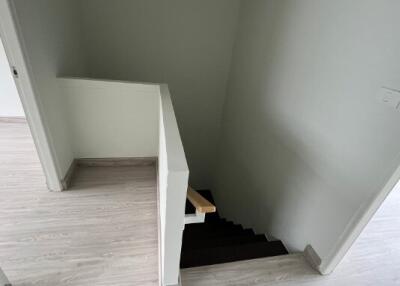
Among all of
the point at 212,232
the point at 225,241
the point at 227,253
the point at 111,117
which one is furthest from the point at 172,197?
the point at 212,232

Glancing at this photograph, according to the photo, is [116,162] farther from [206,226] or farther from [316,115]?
[316,115]

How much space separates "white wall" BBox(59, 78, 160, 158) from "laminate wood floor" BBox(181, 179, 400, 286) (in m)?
1.21

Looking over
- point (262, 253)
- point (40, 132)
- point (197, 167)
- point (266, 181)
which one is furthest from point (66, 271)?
point (197, 167)

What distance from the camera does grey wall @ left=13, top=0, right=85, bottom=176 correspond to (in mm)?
1402

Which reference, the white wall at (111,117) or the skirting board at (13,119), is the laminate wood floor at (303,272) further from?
the skirting board at (13,119)

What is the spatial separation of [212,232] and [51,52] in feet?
7.48

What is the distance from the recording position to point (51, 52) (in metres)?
1.67

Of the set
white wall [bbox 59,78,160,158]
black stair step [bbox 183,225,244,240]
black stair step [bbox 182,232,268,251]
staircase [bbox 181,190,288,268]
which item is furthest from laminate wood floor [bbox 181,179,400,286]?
white wall [bbox 59,78,160,158]

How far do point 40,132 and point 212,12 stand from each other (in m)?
2.28

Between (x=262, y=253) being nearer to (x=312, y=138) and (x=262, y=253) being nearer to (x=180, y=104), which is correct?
(x=312, y=138)

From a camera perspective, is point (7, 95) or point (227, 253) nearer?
point (227, 253)

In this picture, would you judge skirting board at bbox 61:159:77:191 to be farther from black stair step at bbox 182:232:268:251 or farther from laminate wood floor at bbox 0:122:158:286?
black stair step at bbox 182:232:268:251

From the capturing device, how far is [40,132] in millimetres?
1593

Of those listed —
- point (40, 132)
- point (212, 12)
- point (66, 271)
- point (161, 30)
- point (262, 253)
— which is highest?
point (212, 12)
